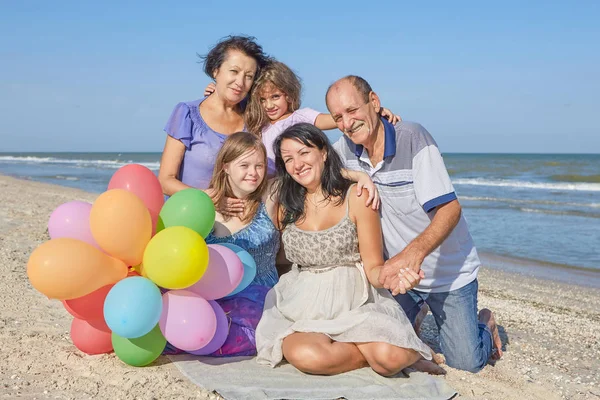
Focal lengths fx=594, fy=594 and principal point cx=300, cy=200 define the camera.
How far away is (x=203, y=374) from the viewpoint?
3730 millimetres

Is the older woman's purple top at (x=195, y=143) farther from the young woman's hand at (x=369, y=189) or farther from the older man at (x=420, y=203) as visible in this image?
the young woman's hand at (x=369, y=189)

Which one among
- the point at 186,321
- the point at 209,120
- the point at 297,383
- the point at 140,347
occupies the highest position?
the point at 209,120

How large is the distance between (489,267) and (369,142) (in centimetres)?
539

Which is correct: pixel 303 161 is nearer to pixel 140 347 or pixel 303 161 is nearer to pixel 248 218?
pixel 248 218

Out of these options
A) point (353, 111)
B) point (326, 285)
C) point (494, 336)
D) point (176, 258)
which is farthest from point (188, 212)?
point (494, 336)

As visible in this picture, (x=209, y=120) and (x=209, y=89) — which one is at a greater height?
(x=209, y=89)

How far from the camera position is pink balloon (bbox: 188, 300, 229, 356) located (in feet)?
12.5

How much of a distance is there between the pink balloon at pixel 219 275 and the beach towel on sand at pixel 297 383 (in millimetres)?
489

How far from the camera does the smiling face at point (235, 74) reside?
4.92 m

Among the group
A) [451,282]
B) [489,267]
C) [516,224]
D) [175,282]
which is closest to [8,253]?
[175,282]

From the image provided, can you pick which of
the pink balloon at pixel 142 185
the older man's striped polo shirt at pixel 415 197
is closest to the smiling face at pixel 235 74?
the older man's striped polo shirt at pixel 415 197

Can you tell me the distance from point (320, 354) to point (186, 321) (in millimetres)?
836

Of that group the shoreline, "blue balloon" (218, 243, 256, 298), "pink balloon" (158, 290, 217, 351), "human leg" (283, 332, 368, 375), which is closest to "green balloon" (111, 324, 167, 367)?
"pink balloon" (158, 290, 217, 351)

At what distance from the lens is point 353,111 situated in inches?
165
